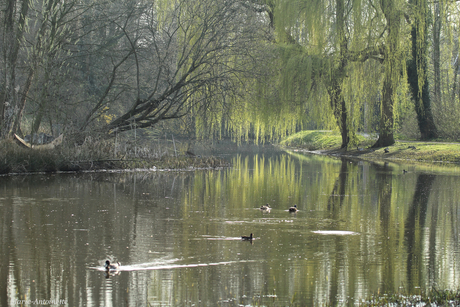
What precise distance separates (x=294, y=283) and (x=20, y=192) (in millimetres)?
7672

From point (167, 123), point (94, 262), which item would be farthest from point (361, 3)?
point (94, 262)

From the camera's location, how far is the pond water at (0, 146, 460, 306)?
4.64m

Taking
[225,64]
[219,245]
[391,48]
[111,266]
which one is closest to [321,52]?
[391,48]

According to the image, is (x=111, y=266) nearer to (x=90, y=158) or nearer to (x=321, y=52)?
(x=90, y=158)

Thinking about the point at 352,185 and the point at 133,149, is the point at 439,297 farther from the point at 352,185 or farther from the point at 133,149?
the point at 133,149

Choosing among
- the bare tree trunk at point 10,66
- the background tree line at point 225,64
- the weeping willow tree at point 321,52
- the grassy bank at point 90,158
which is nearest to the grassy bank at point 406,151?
the background tree line at point 225,64

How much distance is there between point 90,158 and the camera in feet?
53.7

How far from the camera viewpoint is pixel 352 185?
543 inches

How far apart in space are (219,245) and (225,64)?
12.2m

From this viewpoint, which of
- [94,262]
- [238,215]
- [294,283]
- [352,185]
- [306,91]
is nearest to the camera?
[294,283]

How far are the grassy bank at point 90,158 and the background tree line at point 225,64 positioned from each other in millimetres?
793

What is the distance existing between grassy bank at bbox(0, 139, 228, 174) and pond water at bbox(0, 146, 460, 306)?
2.22m

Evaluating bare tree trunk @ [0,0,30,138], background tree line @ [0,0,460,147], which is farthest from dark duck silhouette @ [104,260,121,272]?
bare tree trunk @ [0,0,30,138]

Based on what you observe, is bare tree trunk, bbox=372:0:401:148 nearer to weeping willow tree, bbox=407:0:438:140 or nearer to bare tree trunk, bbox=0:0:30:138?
weeping willow tree, bbox=407:0:438:140
